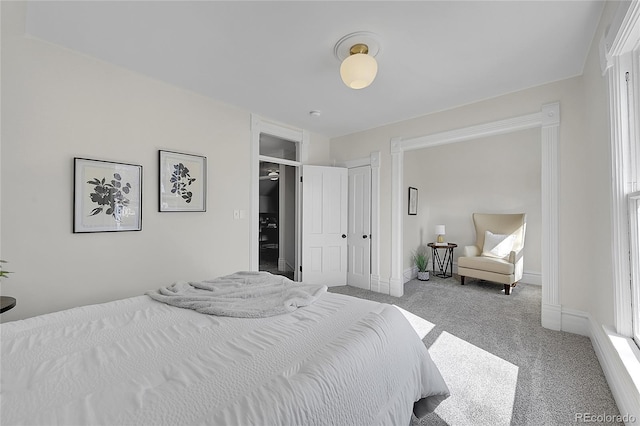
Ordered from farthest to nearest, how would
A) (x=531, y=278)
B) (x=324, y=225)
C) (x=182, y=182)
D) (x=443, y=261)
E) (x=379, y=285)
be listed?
1. (x=443, y=261)
2. (x=531, y=278)
3. (x=324, y=225)
4. (x=379, y=285)
5. (x=182, y=182)

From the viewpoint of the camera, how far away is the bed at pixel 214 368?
77 centimetres

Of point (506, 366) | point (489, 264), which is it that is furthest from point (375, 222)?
point (506, 366)

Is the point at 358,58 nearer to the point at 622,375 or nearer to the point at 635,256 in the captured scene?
the point at 635,256

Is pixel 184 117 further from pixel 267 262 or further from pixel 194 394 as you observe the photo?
pixel 267 262

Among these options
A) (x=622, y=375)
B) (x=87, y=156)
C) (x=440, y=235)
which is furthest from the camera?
(x=440, y=235)

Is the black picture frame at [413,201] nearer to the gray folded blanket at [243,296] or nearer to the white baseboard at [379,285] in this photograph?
the white baseboard at [379,285]

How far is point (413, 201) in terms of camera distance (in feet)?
17.0

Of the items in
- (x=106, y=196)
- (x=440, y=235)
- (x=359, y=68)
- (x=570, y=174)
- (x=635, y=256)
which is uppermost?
(x=359, y=68)

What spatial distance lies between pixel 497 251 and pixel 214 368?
4.87 meters

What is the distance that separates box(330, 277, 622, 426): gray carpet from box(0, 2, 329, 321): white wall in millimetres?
2553

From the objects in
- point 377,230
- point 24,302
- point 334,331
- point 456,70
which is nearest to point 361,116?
point 456,70

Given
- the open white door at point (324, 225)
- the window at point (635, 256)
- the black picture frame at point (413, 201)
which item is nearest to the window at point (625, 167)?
the window at point (635, 256)

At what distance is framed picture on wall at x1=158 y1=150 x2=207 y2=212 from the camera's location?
270cm

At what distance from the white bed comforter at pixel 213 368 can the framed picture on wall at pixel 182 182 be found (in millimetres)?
1435
